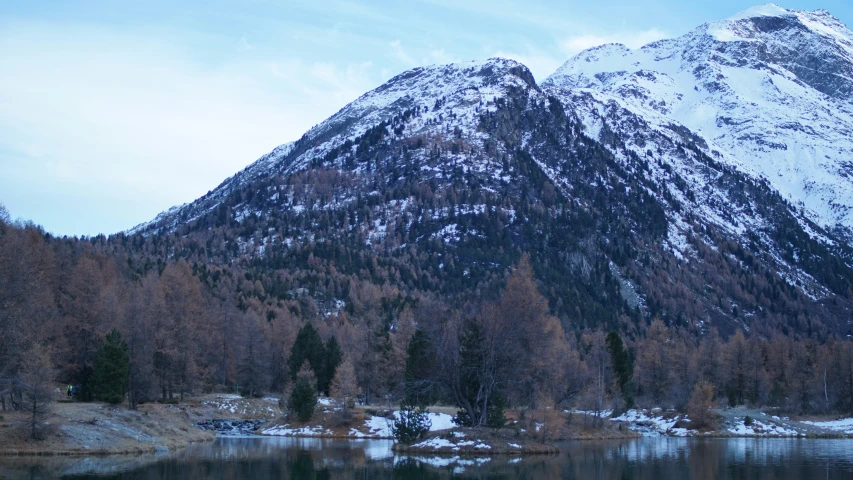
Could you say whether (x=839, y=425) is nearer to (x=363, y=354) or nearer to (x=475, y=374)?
(x=475, y=374)

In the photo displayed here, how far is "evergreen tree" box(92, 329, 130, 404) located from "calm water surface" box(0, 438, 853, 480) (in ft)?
33.9

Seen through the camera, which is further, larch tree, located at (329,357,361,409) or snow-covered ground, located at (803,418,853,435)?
snow-covered ground, located at (803,418,853,435)

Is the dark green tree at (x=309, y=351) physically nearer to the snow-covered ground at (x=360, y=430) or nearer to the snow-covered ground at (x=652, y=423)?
the snow-covered ground at (x=360, y=430)

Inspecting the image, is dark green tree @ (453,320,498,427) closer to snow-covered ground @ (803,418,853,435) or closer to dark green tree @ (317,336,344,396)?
dark green tree @ (317,336,344,396)

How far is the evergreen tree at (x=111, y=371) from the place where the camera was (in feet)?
239

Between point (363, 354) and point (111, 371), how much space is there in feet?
141

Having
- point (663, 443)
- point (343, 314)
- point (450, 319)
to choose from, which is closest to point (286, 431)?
point (450, 319)

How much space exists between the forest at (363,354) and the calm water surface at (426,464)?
8288 millimetres

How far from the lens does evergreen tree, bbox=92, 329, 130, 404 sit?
239 ft

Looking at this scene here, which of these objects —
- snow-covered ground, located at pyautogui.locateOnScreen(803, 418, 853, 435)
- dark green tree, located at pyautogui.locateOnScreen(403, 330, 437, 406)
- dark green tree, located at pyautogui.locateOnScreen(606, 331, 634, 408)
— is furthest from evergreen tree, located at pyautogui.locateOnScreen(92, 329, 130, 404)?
snow-covered ground, located at pyautogui.locateOnScreen(803, 418, 853, 435)

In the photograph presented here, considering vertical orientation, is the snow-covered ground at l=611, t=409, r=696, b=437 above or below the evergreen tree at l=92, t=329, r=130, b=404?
below

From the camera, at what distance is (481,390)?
71500 mm

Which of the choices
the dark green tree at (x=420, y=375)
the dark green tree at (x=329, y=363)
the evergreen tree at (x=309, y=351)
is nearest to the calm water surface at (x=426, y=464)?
the dark green tree at (x=420, y=375)

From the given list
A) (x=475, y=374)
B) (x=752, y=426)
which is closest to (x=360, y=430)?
(x=475, y=374)
